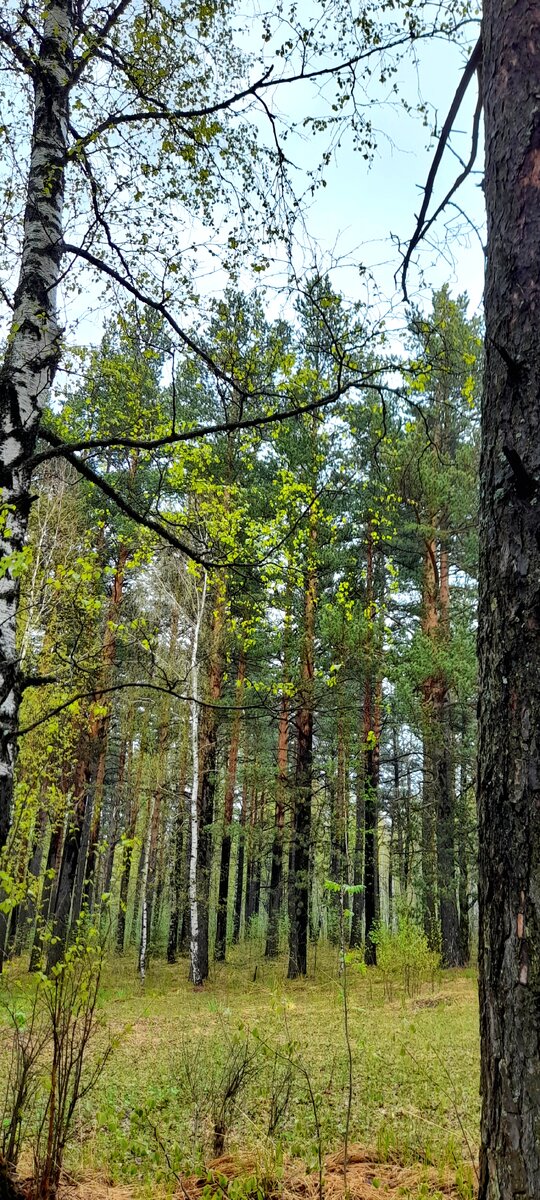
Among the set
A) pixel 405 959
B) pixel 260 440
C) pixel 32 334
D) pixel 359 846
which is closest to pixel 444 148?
pixel 32 334

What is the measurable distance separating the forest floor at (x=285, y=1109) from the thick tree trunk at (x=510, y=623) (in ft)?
3.85

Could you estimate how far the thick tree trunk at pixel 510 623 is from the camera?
4.75 ft

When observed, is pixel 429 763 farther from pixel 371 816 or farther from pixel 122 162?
pixel 122 162

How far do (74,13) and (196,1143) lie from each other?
21.3 ft

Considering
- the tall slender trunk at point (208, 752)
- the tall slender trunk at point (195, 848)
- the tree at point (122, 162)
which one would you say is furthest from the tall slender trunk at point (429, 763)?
the tree at point (122, 162)

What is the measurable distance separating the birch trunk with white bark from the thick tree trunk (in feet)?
6.33

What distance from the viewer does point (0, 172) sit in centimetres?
371

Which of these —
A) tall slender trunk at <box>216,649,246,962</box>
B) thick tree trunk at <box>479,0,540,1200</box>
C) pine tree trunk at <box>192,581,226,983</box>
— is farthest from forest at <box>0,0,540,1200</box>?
→ tall slender trunk at <box>216,649,246,962</box>

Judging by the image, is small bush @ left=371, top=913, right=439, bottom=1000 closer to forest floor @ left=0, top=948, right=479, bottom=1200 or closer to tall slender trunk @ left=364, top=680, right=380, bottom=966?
forest floor @ left=0, top=948, right=479, bottom=1200

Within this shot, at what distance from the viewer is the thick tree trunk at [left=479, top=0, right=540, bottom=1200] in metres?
1.45

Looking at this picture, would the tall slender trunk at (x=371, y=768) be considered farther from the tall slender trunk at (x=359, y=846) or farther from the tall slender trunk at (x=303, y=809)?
the tall slender trunk at (x=303, y=809)

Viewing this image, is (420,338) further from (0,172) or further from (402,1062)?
(402,1062)

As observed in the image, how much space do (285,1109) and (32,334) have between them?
4714 mm

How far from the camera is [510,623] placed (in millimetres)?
1672
